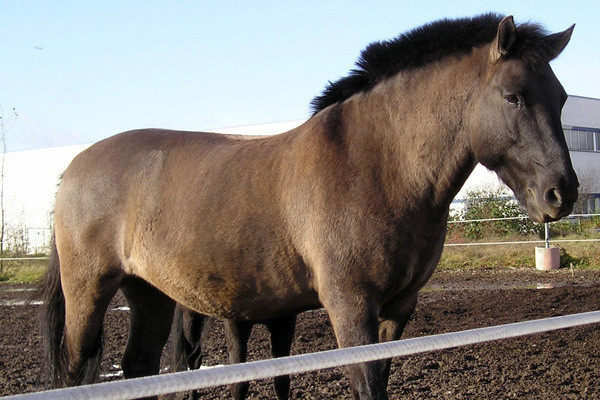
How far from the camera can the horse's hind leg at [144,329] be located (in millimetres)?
5008

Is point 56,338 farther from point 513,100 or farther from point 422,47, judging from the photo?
point 513,100

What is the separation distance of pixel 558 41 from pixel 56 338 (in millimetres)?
4160

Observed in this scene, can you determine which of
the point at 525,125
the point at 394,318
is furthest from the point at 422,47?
the point at 394,318

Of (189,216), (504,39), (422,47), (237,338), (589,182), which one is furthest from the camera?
(589,182)

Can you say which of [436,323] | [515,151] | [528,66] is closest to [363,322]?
[515,151]

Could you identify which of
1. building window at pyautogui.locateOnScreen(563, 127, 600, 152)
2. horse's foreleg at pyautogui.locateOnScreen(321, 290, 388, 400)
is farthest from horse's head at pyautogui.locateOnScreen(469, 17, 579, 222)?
building window at pyautogui.locateOnScreen(563, 127, 600, 152)

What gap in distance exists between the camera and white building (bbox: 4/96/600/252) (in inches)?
1205

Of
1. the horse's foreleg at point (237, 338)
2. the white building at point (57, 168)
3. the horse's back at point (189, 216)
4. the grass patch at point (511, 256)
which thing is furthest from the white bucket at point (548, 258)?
the horse's back at point (189, 216)

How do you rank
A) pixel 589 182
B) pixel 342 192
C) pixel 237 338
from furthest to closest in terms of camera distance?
1. pixel 589 182
2. pixel 237 338
3. pixel 342 192

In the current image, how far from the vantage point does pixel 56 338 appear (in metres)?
5.03

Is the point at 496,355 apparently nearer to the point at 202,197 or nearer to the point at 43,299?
the point at 202,197

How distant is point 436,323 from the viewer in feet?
28.1

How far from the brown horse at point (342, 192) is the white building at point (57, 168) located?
2351 cm

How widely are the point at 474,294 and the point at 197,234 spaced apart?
847 cm
